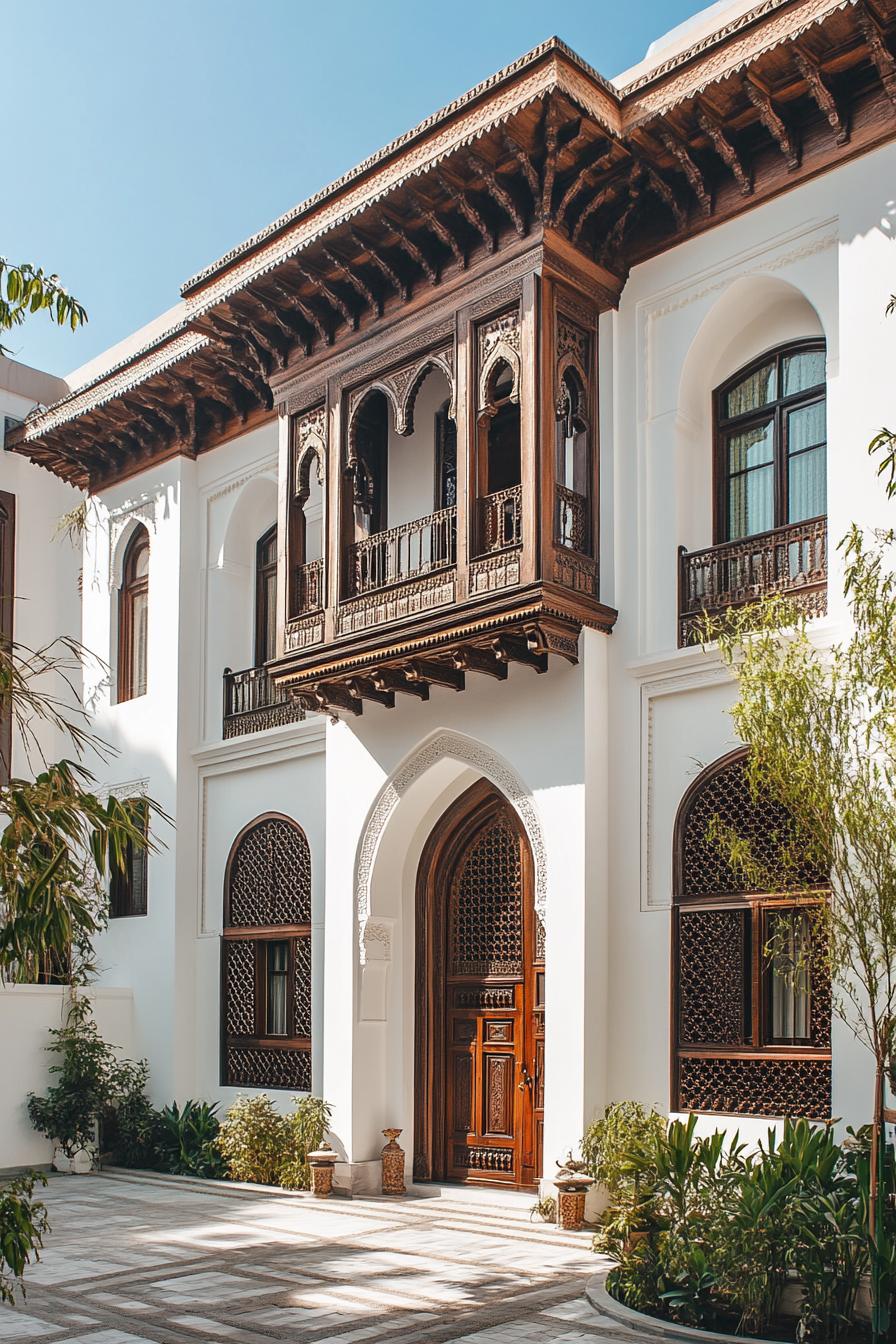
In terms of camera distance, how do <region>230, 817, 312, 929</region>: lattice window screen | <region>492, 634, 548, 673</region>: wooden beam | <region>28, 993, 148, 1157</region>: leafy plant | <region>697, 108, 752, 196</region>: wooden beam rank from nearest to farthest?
<region>697, 108, 752, 196</region>: wooden beam < <region>492, 634, 548, 673</region>: wooden beam < <region>230, 817, 312, 929</region>: lattice window screen < <region>28, 993, 148, 1157</region>: leafy plant

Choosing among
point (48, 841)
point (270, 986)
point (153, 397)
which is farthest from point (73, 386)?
point (48, 841)

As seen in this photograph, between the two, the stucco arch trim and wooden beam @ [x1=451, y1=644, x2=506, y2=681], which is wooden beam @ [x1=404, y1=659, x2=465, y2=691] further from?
the stucco arch trim

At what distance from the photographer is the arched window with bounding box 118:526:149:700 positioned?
15992 mm

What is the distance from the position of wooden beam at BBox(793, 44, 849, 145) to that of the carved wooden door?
5.80 m

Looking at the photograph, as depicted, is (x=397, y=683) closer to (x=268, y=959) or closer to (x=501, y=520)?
(x=501, y=520)

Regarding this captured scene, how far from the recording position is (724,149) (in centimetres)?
998

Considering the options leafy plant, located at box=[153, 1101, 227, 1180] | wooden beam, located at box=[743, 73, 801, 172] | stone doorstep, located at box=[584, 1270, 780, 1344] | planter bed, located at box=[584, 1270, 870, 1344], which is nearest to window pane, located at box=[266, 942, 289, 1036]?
leafy plant, located at box=[153, 1101, 227, 1180]

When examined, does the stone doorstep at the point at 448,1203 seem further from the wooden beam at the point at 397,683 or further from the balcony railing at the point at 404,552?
the balcony railing at the point at 404,552

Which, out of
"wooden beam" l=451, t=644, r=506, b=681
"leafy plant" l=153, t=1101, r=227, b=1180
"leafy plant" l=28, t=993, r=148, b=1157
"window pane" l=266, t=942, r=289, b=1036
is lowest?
"leafy plant" l=153, t=1101, r=227, b=1180

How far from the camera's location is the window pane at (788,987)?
363 inches

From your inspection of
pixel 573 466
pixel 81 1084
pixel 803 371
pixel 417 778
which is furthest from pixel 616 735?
pixel 81 1084

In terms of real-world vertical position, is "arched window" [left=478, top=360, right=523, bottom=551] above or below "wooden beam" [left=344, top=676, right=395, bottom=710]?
above

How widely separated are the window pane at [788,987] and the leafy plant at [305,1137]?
4.18m

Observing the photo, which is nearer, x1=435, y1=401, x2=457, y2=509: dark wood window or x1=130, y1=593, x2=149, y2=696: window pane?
x1=435, y1=401, x2=457, y2=509: dark wood window
